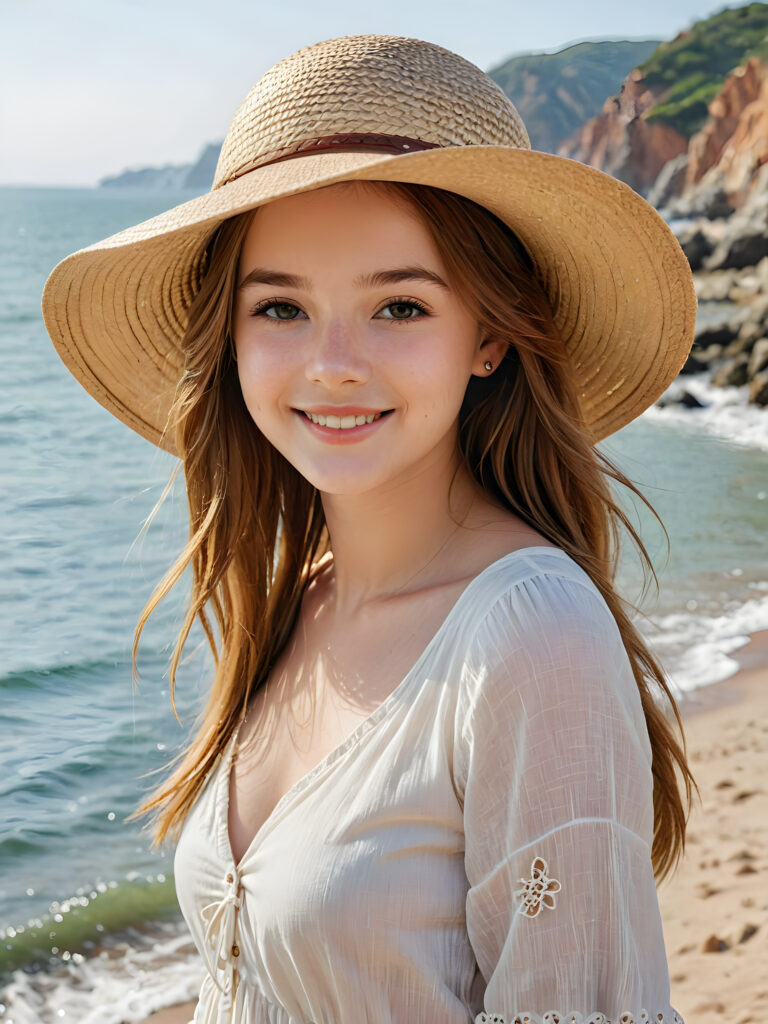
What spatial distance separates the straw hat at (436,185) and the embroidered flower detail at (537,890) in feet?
3.12

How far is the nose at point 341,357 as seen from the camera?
1.70m

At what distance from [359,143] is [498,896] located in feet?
3.61

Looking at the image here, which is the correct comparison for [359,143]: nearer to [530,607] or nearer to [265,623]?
[530,607]

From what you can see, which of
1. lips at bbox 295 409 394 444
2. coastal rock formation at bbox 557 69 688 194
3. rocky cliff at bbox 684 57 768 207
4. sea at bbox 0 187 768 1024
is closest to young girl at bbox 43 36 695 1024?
lips at bbox 295 409 394 444

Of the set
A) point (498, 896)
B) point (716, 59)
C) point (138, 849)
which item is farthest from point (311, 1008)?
point (716, 59)

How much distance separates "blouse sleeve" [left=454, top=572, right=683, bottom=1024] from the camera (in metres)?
1.45

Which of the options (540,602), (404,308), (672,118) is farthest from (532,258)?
(672,118)

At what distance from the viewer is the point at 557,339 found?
200 cm

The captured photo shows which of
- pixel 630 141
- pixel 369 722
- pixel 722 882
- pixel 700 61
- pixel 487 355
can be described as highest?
pixel 700 61

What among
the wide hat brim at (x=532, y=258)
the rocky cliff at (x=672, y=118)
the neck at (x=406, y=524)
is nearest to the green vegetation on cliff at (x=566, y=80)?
the rocky cliff at (x=672, y=118)

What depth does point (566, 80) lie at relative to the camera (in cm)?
2339

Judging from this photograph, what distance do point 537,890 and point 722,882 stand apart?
3.06 meters

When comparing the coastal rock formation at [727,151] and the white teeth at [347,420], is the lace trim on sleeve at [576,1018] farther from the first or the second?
the coastal rock formation at [727,151]

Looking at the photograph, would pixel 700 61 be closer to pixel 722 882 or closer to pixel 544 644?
pixel 722 882
